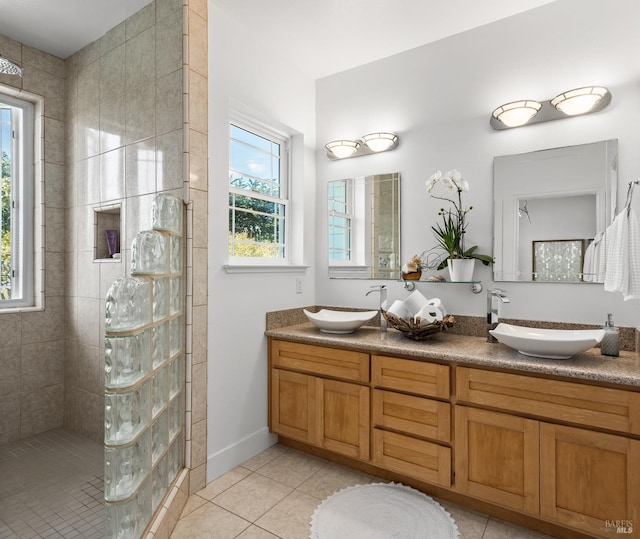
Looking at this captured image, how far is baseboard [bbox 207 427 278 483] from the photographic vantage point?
2270mm

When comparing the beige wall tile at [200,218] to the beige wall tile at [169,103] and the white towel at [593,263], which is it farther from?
the white towel at [593,263]

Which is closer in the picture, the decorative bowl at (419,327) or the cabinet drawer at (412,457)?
the cabinet drawer at (412,457)

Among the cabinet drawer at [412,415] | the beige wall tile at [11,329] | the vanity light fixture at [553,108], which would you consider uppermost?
the vanity light fixture at [553,108]

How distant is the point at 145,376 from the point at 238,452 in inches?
48.2

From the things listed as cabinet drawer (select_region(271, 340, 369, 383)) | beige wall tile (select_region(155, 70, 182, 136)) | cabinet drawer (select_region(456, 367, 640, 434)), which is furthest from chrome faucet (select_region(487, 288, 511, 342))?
beige wall tile (select_region(155, 70, 182, 136))

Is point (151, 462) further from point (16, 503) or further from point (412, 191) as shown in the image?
point (412, 191)

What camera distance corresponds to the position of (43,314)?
9.38 ft

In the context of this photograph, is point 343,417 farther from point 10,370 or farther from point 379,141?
point 10,370

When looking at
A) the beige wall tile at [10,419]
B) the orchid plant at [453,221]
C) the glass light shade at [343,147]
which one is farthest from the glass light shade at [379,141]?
the beige wall tile at [10,419]

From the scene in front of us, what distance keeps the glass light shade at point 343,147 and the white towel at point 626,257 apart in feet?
5.72

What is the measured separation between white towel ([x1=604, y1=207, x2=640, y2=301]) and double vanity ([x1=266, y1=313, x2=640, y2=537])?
13.8 inches

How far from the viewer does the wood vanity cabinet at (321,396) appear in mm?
2287

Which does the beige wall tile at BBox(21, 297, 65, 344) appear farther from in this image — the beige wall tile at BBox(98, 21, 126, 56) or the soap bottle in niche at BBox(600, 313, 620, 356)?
the soap bottle in niche at BBox(600, 313, 620, 356)

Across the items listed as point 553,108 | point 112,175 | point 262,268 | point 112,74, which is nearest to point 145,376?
point 262,268
